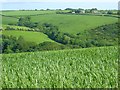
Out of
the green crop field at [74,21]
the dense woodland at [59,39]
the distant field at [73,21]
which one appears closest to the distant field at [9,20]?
the distant field at [73,21]

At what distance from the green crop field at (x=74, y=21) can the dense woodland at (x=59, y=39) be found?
3.31 feet

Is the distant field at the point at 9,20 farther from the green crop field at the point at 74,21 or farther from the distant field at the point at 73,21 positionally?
the green crop field at the point at 74,21

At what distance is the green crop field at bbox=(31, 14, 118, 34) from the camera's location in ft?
178

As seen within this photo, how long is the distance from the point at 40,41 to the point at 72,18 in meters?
22.7

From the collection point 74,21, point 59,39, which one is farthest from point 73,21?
point 59,39

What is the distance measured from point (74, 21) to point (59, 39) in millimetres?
13852

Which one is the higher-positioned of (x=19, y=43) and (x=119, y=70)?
(x=119, y=70)

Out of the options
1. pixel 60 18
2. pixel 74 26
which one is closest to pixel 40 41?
pixel 74 26

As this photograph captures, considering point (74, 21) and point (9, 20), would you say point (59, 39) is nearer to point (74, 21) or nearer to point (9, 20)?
point (9, 20)

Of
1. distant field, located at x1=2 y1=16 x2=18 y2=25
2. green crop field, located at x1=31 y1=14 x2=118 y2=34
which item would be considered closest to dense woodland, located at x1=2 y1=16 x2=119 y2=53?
distant field, located at x1=2 y1=16 x2=18 y2=25

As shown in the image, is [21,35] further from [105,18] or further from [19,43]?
[105,18]

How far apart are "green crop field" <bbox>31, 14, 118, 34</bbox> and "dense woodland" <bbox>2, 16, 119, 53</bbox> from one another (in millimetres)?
1009

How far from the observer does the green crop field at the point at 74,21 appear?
54216mm

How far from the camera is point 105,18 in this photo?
55.7 m
